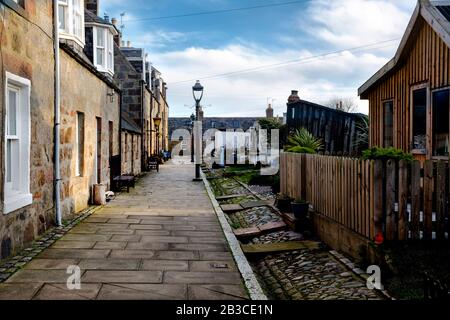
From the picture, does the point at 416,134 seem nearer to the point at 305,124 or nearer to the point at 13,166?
the point at 13,166

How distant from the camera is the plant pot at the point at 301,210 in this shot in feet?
29.2

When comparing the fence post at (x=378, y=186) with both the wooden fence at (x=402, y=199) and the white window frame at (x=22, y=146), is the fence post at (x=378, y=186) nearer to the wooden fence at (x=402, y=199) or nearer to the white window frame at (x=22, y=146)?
the wooden fence at (x=402, y=199)

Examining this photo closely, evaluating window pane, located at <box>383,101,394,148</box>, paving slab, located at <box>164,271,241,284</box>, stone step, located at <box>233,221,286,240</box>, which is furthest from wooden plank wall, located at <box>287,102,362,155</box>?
paving slab, located at <box>164,271,241,284</box>

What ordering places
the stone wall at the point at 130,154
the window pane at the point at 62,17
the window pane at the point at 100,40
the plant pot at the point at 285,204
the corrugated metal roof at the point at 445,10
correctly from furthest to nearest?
the stone wall at the point at 130,154
the window pane at the point at 100,40
the window pane at the point at 62,17
the plant pot at the point at 285,204
the corrugated metal roof at the point at 445,10

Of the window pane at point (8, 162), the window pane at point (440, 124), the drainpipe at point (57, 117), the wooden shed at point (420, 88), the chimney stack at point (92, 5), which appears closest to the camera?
the window pane at point (8, 162)

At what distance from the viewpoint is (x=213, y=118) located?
69.6m

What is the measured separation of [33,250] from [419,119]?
841 cm

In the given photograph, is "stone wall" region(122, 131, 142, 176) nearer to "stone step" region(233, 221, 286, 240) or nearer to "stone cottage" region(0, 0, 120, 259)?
"stone cottage" region(0, 0, 120, 259)

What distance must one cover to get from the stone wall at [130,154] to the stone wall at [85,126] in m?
4.30

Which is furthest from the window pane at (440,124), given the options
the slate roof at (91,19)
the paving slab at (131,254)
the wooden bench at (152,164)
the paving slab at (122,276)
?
the wooden bench at (152,164)

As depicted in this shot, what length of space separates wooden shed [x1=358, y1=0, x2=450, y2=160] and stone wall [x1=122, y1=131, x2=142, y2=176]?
37.3ft

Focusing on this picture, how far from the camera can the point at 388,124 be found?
456 inches

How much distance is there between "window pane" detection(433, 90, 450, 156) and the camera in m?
9.02

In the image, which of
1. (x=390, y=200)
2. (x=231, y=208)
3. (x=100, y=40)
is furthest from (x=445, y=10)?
(x=100, y=40)
